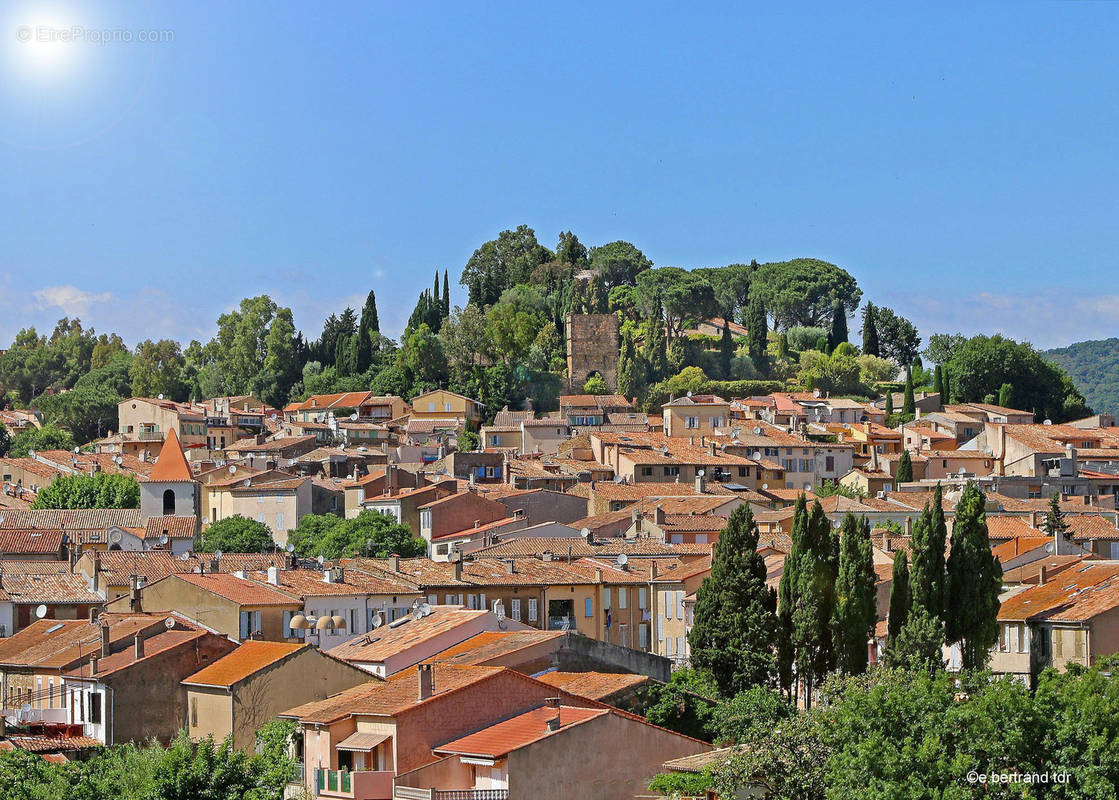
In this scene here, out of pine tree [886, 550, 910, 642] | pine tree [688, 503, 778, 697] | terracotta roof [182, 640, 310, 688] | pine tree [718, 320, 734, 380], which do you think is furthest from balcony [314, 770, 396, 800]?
pine tree [718, 320, 734, 380]

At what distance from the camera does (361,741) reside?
28750 millimetres

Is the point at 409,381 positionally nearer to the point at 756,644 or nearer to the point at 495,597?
the point at 495,597

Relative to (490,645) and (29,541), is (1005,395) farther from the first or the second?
(490,645)

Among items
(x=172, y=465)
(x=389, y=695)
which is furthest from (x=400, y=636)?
(x=172, y=465)

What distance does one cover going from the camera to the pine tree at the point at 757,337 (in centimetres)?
11244

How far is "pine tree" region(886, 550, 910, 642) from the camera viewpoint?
130 feet

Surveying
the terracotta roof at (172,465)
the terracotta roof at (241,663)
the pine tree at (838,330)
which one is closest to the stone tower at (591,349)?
the pine tree at (838,330)

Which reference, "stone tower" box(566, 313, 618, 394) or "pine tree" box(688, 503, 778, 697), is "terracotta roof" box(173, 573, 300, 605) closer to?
"pine tree" box(688, 503, 778, 697)

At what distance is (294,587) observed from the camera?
43.8 m

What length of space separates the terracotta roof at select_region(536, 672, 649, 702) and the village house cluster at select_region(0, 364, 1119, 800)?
127 mm

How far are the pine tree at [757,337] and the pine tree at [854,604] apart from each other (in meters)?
72.3

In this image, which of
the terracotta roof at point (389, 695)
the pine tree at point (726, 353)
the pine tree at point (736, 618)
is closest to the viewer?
the terracotta roof at point (389, 695)

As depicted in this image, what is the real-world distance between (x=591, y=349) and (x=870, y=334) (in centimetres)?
2085

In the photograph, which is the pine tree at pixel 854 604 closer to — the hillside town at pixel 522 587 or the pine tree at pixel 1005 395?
the hillside town at pixel 522 587
